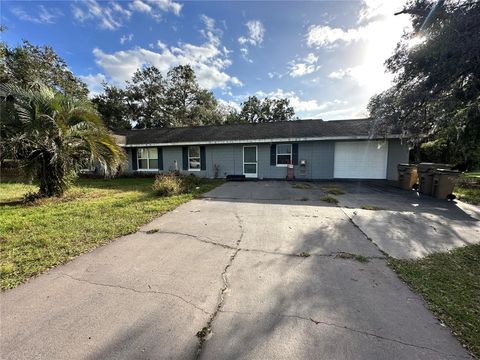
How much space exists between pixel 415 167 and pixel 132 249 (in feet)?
39.2

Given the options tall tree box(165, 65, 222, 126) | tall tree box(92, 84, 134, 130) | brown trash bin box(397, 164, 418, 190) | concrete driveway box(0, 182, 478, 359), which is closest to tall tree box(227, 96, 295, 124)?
tall tree box(165, 65, 222, 126)

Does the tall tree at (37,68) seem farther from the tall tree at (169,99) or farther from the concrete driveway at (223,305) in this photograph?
the concrete driveway at (223,305)

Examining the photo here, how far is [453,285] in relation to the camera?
291 centimetres

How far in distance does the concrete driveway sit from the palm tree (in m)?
4.80

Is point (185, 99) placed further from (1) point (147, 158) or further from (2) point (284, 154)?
(2) point (284, 154)

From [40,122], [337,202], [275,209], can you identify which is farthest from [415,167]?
[40,122]

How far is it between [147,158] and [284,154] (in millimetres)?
9284

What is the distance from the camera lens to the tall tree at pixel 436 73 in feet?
19.9

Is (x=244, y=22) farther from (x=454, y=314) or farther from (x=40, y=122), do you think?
(x=454, y=314)

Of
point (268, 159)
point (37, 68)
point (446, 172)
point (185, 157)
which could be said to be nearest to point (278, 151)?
point (268, 159)

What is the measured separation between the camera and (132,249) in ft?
12.9

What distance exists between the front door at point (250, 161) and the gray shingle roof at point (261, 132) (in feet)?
2.39

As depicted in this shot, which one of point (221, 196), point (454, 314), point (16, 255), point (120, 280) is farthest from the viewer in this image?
point (221, 196)

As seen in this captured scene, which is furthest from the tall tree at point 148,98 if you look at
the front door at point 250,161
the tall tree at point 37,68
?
the front door at point 250,161
